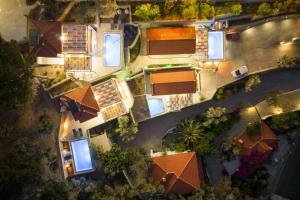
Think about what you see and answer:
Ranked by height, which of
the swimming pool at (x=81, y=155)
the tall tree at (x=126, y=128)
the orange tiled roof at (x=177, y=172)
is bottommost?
the orange tiled roof at (x=177, y=172)

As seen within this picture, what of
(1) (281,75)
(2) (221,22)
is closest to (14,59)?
(2) (221,22)

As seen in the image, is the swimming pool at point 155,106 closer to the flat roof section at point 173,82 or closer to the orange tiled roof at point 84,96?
the flat roof section at point 173,82

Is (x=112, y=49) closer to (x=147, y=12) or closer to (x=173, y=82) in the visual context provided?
(x=147, y=12)

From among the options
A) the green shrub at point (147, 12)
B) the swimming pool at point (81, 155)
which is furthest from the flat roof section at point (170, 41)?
the swimming pool at point (81, 155)

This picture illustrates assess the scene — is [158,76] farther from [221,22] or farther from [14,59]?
[14,59]

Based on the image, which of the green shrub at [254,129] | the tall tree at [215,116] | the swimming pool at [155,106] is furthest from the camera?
the green shrub at [254,129]

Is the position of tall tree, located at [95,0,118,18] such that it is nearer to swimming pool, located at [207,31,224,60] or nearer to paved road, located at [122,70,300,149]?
swimming pool, located at [207,31,224,60]

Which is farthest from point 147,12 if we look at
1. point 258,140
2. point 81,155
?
point 258,140

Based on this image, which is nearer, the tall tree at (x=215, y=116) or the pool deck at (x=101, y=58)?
the pool deck at (x=101, y=58)
